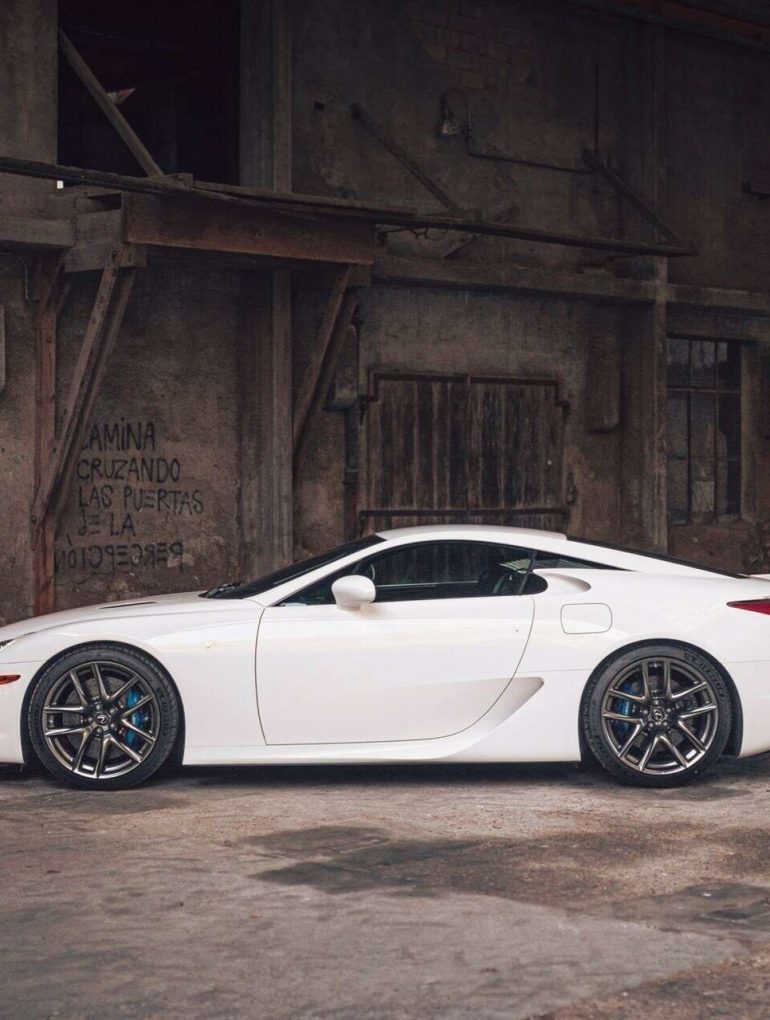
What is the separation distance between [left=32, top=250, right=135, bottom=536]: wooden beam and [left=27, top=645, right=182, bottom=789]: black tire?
4.88 metres

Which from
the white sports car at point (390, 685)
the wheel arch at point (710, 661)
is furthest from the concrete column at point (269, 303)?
the wheel arch at point (710, 661)

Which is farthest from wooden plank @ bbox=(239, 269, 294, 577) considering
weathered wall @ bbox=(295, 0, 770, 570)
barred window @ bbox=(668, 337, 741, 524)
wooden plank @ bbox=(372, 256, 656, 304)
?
barred window @ bbox=(668, 337, 741, 524)

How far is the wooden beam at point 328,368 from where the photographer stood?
44.3 feet

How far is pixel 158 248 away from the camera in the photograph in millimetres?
12117

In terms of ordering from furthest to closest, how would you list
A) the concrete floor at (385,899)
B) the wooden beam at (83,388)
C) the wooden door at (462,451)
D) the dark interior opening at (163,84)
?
1. the wooden door at (462,451)
2. the dark interior opening at (163,84)
3. the wooden beam at (83,388)
4. the concrete floor at (385,899)

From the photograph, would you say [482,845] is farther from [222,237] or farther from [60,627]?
[222,237]

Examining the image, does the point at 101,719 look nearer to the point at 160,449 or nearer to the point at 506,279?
the point at 160,449

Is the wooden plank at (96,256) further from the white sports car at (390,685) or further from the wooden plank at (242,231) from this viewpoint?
the white sports car at (390,685)

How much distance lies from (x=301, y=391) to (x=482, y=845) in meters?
7.78

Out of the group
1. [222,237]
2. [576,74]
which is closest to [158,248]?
[222,237]

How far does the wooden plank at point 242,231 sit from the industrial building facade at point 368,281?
2cm

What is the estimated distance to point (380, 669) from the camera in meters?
7.74

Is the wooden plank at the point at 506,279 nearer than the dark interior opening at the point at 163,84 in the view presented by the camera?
No

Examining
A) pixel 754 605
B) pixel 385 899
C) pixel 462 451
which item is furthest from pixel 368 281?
pixel 385 899
